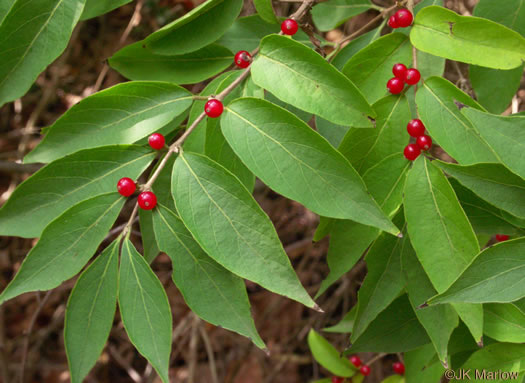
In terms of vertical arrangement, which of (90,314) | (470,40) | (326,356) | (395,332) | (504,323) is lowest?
(326,356)

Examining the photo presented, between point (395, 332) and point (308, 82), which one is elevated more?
point (308, 82)

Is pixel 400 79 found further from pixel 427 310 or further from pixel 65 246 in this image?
pixel 65 246

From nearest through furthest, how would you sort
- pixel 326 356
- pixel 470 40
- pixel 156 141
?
pixel 470 40, pixel 156 141, pixel 326 356

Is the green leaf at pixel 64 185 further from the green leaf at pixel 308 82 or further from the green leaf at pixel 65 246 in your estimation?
the green leaf at pixel 308 82

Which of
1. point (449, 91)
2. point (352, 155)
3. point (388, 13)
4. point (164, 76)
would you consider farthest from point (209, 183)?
point (388, 13)

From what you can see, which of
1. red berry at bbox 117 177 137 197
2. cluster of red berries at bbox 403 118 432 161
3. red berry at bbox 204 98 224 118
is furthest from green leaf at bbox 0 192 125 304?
cluster of red berries at bbox 403 118 432 161

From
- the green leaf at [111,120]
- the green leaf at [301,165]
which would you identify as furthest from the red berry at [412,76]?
the green leaf at [111,120]

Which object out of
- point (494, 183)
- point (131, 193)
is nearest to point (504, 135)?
point (494, 183)

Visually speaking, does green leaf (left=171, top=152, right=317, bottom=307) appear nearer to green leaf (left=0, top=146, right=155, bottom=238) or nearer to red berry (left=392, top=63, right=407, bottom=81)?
green leaf (left=0, top=146, right=155, bottom=238)
